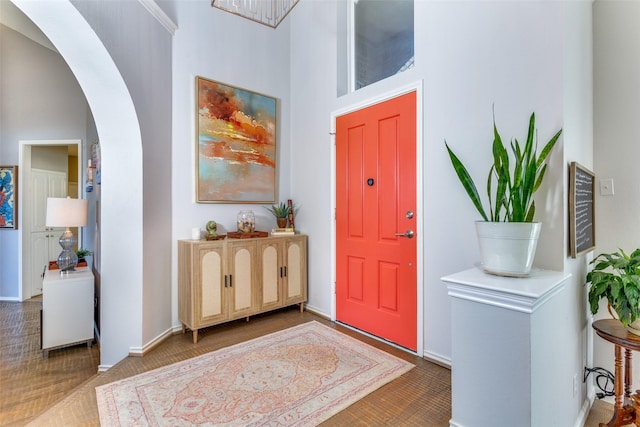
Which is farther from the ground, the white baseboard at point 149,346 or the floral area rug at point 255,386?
the white baseboard at point 149,346

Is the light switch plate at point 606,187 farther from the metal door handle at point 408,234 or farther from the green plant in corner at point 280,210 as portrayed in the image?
the green plant in corner at point 280,210

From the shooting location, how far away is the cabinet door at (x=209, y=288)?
2.53 m

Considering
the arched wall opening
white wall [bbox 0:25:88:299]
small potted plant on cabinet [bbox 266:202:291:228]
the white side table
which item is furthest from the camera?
white wall [bbox 0:25:88:299]

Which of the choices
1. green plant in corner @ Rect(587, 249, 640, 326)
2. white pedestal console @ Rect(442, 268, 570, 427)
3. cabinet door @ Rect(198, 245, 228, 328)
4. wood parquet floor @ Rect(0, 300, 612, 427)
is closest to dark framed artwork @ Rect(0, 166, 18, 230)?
wood parquet floor @ Rect(0, 300, 612, 427)

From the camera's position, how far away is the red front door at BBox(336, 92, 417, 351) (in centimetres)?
236

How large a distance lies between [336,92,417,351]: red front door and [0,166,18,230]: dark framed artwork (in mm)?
4404

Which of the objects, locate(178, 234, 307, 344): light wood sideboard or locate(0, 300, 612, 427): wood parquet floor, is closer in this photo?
locate(0, 300, 612, 427): wood parquet floor

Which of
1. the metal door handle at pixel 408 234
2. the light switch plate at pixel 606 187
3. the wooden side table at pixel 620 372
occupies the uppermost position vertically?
the light switch plate at pixel 606 187

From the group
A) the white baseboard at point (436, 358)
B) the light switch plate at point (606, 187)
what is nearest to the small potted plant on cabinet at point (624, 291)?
the light switch plate at point (606, 187)

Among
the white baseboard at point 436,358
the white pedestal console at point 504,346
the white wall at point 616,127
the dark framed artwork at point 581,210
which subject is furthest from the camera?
the white baseboard at point 436,358

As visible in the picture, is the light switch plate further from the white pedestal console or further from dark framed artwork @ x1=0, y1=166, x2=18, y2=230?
dark framed artwork @ x1=0, y1=166, x2=18, y2=230

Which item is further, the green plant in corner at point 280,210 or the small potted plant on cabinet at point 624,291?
the green plant in corner at point 280,210

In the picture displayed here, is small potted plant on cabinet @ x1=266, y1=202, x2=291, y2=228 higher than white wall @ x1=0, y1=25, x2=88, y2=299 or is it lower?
lower

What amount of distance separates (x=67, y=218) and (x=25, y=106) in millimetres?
2509
